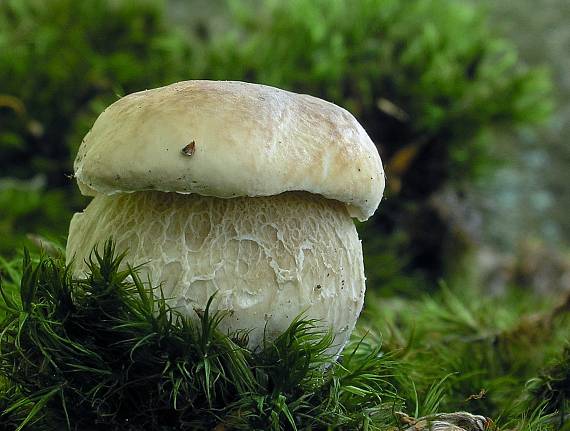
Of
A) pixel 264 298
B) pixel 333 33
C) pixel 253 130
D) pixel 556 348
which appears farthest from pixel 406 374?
pixel 333 33

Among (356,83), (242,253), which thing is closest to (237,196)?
(242,253)

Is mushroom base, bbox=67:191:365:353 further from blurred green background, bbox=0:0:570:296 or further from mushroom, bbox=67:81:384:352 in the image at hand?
blurred green background, bbox=0:0:570:296

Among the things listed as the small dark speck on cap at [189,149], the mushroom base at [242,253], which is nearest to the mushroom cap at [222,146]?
the small dark speck on cap at [189,149]

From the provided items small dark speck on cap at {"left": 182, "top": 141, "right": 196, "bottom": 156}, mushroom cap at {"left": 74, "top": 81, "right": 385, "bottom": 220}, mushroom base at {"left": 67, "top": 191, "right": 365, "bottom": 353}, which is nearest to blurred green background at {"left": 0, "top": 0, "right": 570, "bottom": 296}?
mushroom base at {"left": 67, "top": 191, "right": 365, "bottom": 353}

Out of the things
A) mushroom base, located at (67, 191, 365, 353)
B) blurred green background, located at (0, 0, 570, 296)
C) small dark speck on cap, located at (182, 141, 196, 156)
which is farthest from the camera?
blurred green background, located at (0, 0, 570, 296)

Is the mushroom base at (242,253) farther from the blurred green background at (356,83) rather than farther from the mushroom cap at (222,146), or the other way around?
the blurred green background at (356,83)

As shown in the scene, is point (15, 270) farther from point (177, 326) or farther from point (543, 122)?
point (543, 122)

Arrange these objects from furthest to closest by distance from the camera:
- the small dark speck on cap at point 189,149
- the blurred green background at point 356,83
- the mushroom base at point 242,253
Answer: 1. the blurred green background at point 356,83
2. the mushroom base at point 242,253
3. the small dark speck on cap at point 189,149
